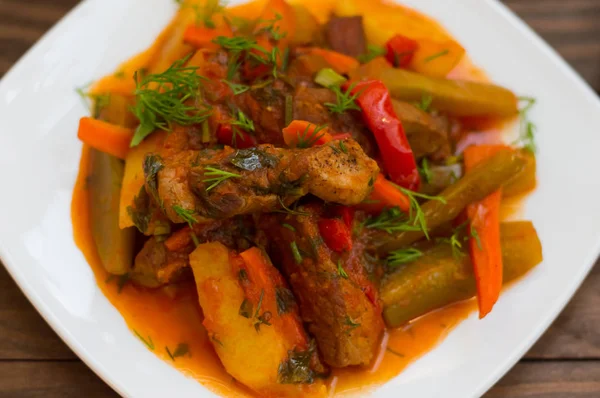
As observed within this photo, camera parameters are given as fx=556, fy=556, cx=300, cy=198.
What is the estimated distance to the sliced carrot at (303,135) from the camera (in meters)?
2.42

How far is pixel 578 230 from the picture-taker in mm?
2838

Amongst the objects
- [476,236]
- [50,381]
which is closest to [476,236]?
[476,236]

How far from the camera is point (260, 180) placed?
87.0 inches

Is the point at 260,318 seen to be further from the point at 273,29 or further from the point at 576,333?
the point at 576,333

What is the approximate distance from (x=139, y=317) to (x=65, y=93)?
120 centimetres

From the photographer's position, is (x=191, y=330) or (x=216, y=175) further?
(x=191, y=330)

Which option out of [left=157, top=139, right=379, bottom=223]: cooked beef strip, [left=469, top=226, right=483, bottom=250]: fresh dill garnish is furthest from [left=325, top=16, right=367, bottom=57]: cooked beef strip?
[left=469, top=226, right=483, bottom=250]: fresh dill garnish

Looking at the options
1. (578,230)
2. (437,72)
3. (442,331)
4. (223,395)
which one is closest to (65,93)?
(223,395)

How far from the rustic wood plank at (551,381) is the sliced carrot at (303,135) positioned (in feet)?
5.10

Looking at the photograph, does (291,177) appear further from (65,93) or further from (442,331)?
(65,93)

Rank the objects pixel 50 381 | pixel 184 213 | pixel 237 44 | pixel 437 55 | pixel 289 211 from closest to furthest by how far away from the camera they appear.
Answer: pixel 184 213 < pixel 289 211 < pixel 50 381 < pixel 237 44 < pixel 437 55

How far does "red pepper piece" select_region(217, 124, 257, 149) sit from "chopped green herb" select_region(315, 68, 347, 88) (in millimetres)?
464

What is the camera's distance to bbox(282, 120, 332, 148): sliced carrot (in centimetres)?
242

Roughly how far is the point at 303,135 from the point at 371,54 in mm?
1003
